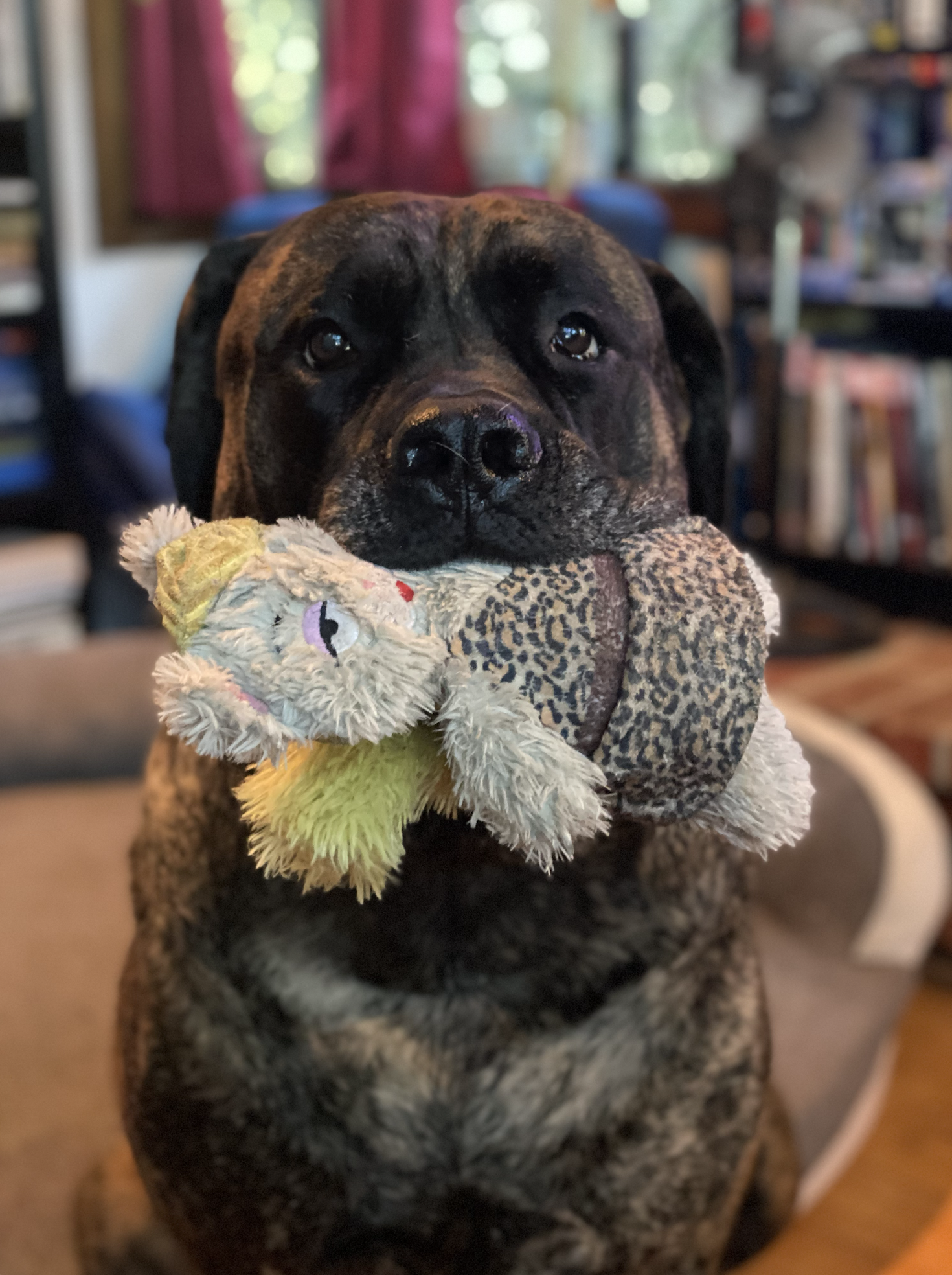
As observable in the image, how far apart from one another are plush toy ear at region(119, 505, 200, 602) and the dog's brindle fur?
Answer: 22 centimetres

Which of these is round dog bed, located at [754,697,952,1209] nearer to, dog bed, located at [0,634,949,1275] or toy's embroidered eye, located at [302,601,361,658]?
dog bed, located at [0,634,949,1275]

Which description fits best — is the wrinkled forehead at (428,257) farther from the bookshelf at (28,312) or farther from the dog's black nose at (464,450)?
the bookshelf at (28,312)

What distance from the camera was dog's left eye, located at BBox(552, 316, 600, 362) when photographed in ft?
3.45

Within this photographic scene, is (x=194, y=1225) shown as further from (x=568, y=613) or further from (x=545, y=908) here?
(x=568, y=613)

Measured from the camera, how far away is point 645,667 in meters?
0.71

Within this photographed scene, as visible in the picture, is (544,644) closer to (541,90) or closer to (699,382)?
(699,382)

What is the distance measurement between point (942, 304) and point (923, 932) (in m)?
1.73

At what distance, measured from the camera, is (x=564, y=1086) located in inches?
41.2

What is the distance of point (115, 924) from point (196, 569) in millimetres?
1293

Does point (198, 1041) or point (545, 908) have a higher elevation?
point (545, 908)

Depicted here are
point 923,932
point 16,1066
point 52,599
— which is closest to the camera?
point 16,1066

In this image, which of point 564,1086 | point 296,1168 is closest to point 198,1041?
point 296,1168

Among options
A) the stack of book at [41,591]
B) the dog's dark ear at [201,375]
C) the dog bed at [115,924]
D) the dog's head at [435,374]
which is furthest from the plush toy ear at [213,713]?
the stack of book at [41,591]

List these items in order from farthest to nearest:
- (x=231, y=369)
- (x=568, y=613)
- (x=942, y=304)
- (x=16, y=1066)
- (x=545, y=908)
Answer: (x=942, y=304) < (x=16, y=1066) < (x=231, y=369) < (x=545, y=908) < (x=568, y=613)
